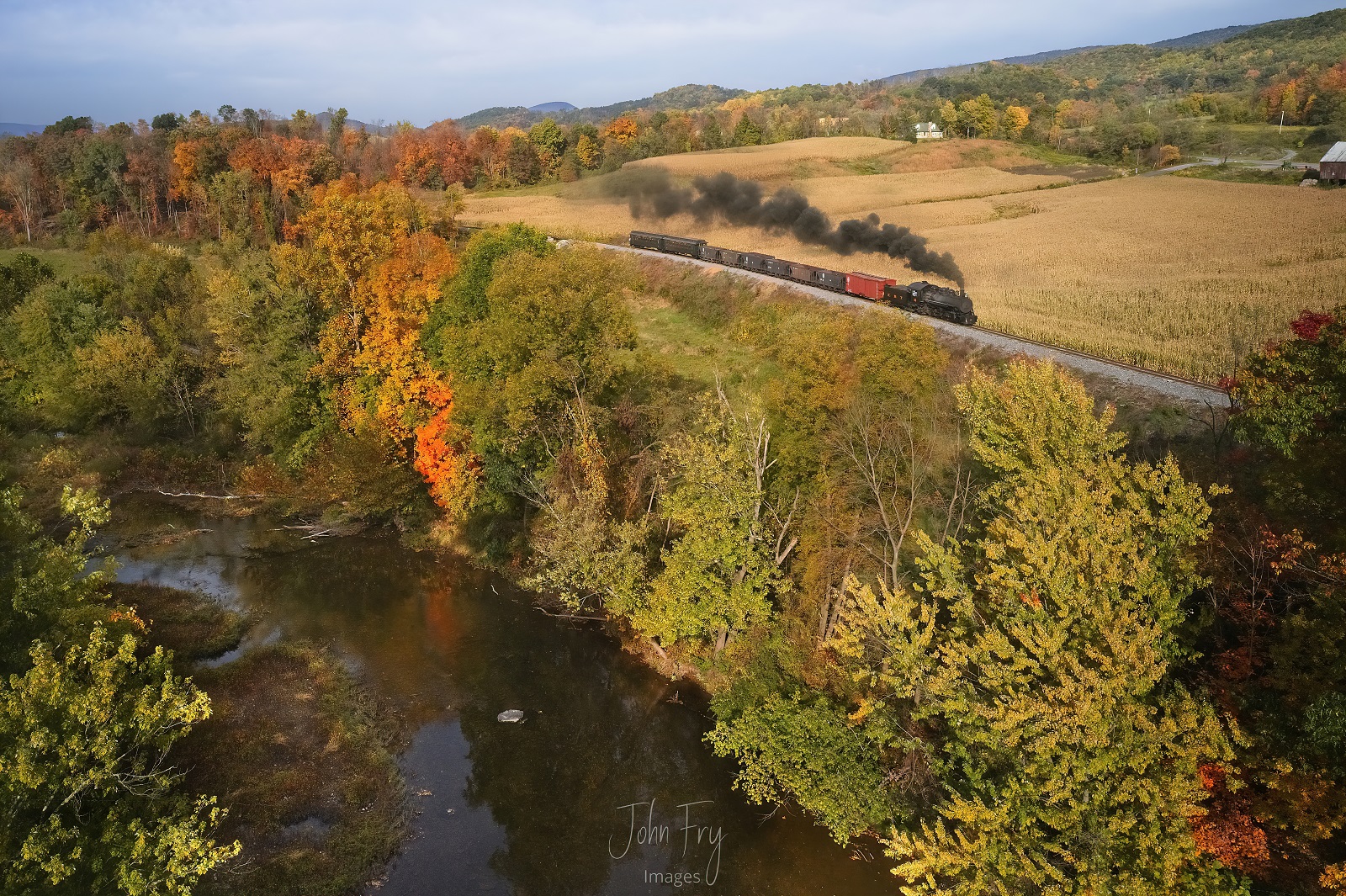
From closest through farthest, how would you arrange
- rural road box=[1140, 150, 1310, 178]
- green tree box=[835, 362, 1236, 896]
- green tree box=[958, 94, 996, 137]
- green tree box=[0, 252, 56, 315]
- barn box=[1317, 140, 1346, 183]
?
green tree box=[835, 362, 1236, 896], green tree box=[0, 252, 56, 315], barn box=[1317, 140, 1346, 183], rural road box=[1140, 150, 1310, 178], green tree box=[958, 94, 996, 137]

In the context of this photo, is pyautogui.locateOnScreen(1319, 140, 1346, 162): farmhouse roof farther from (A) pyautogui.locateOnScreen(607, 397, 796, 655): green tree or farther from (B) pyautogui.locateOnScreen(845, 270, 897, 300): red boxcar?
(A) pyautogui.locateOnScreen(607, 397, 796, 655): green tree

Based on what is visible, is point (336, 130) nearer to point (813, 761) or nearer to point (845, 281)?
point (845, 281)

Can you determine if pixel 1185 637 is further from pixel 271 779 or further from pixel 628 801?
pixel 271 779

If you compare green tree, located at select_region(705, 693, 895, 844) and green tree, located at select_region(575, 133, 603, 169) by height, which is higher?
green tree, located at select_region(575, 133, 603, 169)

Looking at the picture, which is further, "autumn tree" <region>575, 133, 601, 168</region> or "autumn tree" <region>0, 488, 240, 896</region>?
"autumn tree" <region>575, 133, 601, 168</region>

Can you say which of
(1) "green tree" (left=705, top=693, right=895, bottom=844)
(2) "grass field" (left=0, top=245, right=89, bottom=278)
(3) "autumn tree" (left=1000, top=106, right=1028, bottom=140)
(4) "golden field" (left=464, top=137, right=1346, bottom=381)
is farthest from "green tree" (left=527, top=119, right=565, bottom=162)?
(1) "green tree" (left=705, top=693, right=895, bottom=844)

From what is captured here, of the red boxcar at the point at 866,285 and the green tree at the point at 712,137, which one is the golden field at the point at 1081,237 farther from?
the green tree at the point at 712,137

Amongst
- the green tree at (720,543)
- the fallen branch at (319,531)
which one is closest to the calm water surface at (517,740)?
the fallen branch at (319,531)
